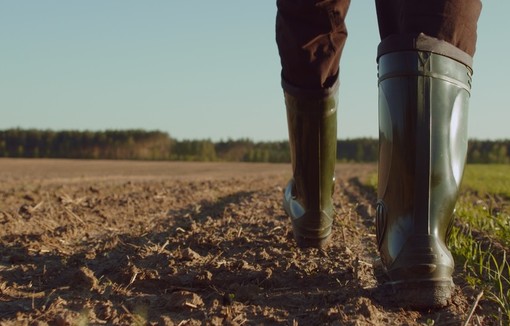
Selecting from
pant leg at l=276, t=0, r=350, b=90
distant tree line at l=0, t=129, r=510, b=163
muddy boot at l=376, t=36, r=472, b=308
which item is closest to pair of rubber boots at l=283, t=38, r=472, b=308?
muddy boot at l=376, t=36, r=472, b=308

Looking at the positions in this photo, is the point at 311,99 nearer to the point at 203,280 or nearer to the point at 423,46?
the point at 423,46

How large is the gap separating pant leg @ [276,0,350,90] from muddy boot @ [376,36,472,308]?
37 centimetres

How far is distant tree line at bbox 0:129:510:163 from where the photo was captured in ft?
122

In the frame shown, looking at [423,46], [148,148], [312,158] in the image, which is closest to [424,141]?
[423,46]

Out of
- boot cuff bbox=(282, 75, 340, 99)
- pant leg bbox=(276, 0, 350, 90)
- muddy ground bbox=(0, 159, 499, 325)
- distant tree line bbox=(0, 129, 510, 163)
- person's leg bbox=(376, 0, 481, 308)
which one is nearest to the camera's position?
muddy ground bbox=(0, 159, 499, 325)

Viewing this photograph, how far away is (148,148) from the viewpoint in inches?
1513

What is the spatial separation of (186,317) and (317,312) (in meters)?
0.35

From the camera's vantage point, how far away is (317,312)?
1.86 metres

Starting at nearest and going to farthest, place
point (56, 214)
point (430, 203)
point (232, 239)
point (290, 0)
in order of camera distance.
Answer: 1. point (430, 203)
2. point (290, 0)
3. point (232, 239)
4. point (56, 214)

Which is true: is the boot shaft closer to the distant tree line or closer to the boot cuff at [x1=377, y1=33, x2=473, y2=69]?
the boot cuff at [x1=377, y1=33, x2=473, y2=69]

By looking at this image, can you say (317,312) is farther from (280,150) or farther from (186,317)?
(280,150)

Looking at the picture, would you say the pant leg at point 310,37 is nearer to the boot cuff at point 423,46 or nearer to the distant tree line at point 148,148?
the boot cuff at point 423,46

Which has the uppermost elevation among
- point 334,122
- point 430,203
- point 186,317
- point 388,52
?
point 388,52

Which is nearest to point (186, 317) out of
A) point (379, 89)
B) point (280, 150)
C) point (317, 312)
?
point (317, 312)
